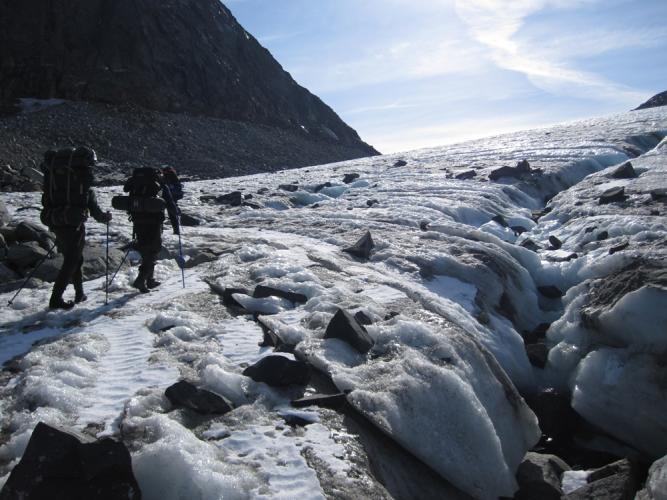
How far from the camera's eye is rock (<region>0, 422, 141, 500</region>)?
3.45 m

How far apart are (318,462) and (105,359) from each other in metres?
3.05

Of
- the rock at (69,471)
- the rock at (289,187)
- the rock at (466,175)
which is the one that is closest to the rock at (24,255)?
the rock at (69,471)

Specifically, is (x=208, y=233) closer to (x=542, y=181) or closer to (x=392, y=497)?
(x=392, y=497)

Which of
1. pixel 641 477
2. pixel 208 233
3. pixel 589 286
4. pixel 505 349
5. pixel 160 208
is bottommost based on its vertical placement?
pixel 641 477

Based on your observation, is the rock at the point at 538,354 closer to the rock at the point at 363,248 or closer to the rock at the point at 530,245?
the rock at the point at 363,248

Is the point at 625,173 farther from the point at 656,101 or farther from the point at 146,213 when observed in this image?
the point at 656,101

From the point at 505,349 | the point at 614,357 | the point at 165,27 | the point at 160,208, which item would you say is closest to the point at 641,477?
the point at 614,357

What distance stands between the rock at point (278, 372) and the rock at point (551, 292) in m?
8.09

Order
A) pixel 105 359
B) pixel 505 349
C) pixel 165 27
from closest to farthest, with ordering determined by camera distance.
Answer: pixel 105 359
pixel 505 349
pixel 165 27

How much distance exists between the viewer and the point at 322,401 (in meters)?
5.08

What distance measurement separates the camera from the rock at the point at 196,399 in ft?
15.7

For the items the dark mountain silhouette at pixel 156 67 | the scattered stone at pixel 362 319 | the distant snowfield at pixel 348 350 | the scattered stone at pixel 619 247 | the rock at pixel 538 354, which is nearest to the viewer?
the distant snowfield at pixel 348 350

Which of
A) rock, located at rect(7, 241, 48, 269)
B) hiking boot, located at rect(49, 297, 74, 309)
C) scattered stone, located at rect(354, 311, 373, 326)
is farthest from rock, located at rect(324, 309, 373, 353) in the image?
rock, located at rect(7, 241, 48, 269)

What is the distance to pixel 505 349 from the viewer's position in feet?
29.0
